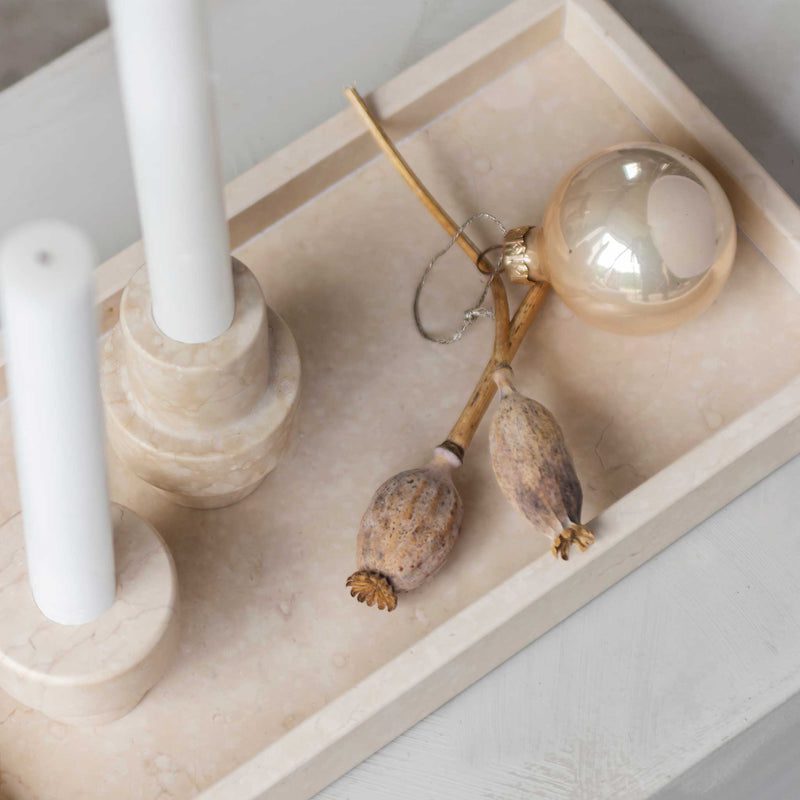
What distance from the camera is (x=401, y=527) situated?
47 cm

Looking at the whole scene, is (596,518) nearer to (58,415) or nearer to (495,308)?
(495,308)

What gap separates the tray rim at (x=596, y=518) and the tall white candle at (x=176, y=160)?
0.10 meters

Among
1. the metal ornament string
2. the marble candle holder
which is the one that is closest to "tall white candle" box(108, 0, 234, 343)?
the marble candle holder

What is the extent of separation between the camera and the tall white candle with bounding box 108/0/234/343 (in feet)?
1.08

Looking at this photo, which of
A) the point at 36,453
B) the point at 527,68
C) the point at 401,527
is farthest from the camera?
the point at 527,68

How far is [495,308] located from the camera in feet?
1.70

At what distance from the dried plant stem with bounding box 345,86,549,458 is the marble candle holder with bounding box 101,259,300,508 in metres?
0.06

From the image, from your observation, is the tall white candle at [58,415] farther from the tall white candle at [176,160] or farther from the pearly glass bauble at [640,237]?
the pearly glass bauble at [640,237]

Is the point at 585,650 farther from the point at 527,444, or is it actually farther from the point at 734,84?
the point at 734,84

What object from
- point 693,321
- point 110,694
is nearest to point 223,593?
point 110,694

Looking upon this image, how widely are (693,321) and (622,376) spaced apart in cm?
3

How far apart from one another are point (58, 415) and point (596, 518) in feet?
0.68

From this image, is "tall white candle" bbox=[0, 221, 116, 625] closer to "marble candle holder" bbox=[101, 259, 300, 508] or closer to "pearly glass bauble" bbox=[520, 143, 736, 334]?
"marble candle holder" bbox=[101, 259, 300, 508]

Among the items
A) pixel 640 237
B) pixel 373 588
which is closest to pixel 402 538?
pixel 373 588
